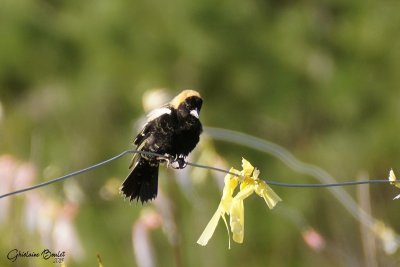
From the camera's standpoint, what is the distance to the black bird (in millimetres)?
1704

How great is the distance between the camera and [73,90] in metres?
4.08

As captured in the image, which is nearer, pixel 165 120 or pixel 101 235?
pixel 165 120

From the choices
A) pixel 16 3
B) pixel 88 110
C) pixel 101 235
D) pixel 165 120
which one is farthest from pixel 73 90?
pixel 165 120

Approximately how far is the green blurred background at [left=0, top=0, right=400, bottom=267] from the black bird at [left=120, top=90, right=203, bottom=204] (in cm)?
174

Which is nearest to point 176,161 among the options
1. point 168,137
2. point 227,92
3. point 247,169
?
point 168,137

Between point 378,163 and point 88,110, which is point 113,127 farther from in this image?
point 378,163

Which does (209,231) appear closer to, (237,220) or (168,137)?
(237,220)

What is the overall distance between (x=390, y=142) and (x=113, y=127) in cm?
110

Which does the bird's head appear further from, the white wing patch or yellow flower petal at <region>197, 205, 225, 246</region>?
yellow flower petal at <region>197, 205, 225, 246</region>

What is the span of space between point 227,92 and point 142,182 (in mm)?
2259

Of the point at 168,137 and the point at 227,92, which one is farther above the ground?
the point at 227,92

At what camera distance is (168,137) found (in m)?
1.73

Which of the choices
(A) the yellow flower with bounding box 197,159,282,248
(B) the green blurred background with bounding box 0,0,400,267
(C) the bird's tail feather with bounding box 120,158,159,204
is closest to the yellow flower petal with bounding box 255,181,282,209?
(A) the yellow flower with bounding box 197,159,282,248

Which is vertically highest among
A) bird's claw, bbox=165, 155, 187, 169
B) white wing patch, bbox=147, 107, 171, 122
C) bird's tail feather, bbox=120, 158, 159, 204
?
white wing patch, bbox=147, 107, 171, 122
